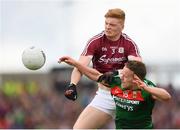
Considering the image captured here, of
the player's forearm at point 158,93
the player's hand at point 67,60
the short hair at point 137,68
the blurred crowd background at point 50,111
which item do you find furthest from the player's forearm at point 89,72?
the blurred crowd background at point 50,111

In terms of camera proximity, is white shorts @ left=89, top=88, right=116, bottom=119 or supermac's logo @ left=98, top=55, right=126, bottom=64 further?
white shorts @ left=89, top=88, right=116, bottom=119

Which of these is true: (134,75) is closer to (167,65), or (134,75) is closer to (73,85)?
(73,85)

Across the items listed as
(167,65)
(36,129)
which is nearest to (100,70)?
(36,129)

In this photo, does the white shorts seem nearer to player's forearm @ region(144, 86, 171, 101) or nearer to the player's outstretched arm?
the player's outstretched arm

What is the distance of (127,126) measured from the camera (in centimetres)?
1270

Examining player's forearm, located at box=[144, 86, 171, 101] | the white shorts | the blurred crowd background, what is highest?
player's forearm, located at box=[144, 86, 171, 101]

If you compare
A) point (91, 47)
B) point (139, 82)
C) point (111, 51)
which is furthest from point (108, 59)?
point (139, 82)

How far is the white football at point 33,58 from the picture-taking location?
12.7 m

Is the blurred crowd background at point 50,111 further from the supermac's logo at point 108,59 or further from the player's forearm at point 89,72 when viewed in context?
the player's forearm at point 89,72

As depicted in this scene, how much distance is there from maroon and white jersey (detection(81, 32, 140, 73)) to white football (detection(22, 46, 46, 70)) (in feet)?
1.91

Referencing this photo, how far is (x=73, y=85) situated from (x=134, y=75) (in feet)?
2.87

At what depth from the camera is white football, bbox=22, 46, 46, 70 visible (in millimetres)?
12656

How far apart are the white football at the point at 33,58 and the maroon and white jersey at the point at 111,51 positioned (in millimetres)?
582

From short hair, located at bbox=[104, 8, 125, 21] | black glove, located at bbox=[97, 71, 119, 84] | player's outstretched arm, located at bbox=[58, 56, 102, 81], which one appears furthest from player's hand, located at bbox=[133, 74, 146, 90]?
short hair, located at bbox=[104, 8, 125, 21]
